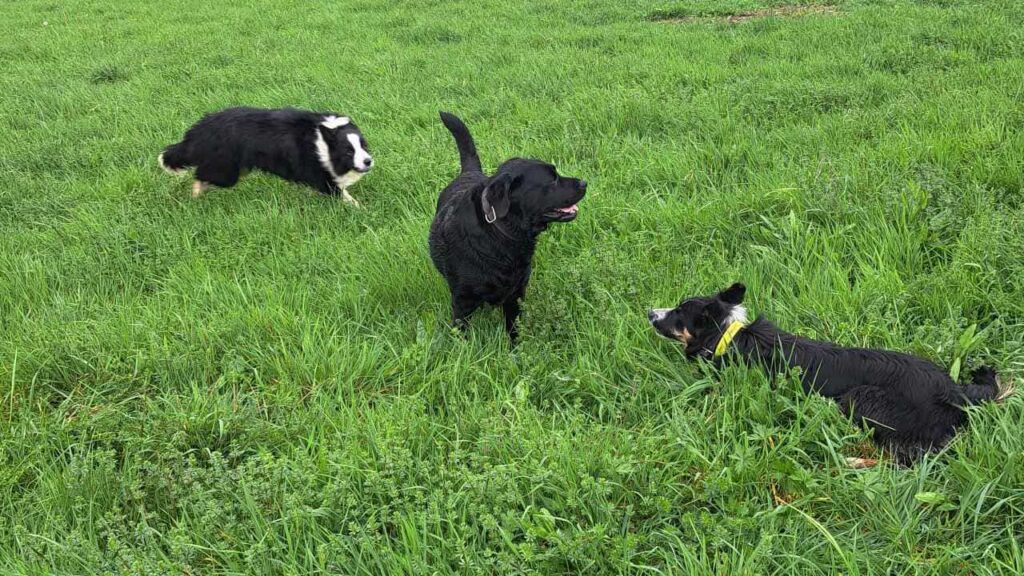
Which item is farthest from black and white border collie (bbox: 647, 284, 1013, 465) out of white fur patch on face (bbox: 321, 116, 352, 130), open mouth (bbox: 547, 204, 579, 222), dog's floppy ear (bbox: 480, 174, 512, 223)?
white fur patch on face (bbox: 321, 116, 352, 130)

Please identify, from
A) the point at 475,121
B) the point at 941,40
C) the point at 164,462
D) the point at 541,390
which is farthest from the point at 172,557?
the point at 941,40

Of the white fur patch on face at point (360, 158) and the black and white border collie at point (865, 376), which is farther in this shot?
the white fur patch on face at point (360, 158)

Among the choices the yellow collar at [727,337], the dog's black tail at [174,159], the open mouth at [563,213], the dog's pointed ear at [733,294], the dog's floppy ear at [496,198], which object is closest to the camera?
the yellow collar at [727,337]

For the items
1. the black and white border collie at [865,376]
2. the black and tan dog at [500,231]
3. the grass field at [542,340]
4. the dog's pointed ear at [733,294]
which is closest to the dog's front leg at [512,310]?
the black and tan dog at [500,231]

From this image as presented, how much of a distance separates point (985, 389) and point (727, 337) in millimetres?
847

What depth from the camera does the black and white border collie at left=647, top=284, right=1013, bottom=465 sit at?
2.15 m

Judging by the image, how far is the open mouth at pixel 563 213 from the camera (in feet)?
10.3

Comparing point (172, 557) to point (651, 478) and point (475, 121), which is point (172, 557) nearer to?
point (651, 478)

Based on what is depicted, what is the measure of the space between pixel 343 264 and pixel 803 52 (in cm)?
544

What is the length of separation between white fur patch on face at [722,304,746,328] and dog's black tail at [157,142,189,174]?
4.19 metres

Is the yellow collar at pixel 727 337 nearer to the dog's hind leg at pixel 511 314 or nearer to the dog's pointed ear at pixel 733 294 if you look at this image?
the dog's pointed ear at pixel 733 294

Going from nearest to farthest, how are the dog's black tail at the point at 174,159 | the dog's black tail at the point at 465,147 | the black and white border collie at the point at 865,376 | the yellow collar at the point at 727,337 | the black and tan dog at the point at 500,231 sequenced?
the black and white border collie at the point at 865,376
the yellow collar at the point at 727,337
the black and tan dog at the point at 500,231
the dog's black tail at the point at 465,147
the dog's black tail at the point at 174,159

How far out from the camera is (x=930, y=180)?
11.3 feet

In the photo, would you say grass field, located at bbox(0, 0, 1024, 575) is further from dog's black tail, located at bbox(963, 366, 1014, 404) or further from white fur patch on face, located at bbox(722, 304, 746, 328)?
white fur patch on face, located at bbox(722, 304, 746, 328)
